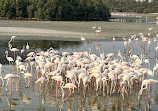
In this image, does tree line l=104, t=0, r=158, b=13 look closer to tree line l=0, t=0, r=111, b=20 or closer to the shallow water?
tree line l=0, t=0, r=111, b=20

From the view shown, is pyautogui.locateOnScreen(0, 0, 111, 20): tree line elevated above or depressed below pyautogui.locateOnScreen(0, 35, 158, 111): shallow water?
above

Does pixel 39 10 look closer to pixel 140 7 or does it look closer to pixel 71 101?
pixel 71 101

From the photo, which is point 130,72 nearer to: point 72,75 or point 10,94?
point 72,75

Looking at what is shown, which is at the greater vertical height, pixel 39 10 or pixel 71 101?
pixel 39 10

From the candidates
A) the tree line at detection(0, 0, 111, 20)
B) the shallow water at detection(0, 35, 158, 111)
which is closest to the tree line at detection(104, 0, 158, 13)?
the tree line at detection(0, 0, 111, 20)

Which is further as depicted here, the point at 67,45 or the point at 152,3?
the point at 152,3

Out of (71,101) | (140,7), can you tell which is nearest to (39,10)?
(71,101)

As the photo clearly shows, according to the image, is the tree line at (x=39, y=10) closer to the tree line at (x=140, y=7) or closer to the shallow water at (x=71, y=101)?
the shallow water at (x=71, y=101)

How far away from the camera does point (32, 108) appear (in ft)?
35.7

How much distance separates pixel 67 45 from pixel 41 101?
52.0 feet

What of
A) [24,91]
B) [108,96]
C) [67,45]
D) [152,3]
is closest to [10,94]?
[24,91]

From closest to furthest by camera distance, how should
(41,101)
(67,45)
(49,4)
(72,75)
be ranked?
(41,101) < (72,75) < (67,45) < (49,4)

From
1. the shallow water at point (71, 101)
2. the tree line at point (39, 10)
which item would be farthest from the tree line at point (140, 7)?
the shallow water at point (71, 101)

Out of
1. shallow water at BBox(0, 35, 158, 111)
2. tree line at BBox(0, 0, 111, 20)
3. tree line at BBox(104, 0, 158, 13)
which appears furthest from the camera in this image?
tree line at BBox(104, 0, 158, 13)
